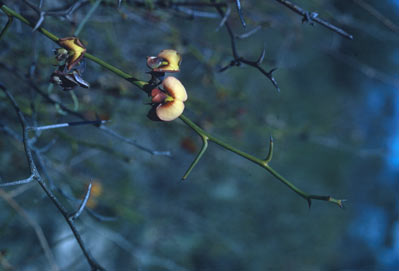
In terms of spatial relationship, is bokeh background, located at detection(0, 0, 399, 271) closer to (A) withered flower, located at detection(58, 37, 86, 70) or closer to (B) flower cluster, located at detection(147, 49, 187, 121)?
(A) withered flower, located at detection(58, 37, 86, 70)

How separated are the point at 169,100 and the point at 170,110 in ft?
0.05

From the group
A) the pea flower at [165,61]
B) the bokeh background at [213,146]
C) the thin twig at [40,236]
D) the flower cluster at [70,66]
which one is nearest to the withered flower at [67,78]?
the flower cluster at [70,66]

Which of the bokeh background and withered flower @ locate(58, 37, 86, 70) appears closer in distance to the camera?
withered flower @ locate(58, 37, 86, 70)

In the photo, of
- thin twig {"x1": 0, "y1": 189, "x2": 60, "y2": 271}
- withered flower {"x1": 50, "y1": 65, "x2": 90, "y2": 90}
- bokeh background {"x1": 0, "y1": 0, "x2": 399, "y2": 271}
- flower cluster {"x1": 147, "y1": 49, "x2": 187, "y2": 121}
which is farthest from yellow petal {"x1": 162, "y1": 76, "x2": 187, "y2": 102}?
thin twig {"x1": 0, "y1": 189, "x2": 60, "y2": 271}

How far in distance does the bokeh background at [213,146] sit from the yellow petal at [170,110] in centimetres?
40

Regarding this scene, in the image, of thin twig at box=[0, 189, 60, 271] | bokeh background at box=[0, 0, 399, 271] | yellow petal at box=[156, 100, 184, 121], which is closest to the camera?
yellow petal at box=[156, 100, 184, 121]

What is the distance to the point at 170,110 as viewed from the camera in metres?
0.52

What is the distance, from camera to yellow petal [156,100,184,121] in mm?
521

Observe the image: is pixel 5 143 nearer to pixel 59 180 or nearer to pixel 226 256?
pixel 59 180

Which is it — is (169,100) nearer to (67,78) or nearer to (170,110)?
(170,110)

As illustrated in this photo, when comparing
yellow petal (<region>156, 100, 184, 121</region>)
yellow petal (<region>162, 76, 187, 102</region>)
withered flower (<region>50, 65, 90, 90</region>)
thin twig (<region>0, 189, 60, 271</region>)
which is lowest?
thin twig (<region>0, 189, 60, 271</region>)

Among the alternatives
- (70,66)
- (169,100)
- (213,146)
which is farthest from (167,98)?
(213,146)

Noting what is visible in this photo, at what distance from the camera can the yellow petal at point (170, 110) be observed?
20.5 inches

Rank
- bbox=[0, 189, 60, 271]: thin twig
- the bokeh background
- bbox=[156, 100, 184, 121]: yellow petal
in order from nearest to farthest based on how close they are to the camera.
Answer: bbox=[156, 100, 184, 121]: yellow petal < bbox=[0, 189, 60, 271]: thin twig < the bokeh background
